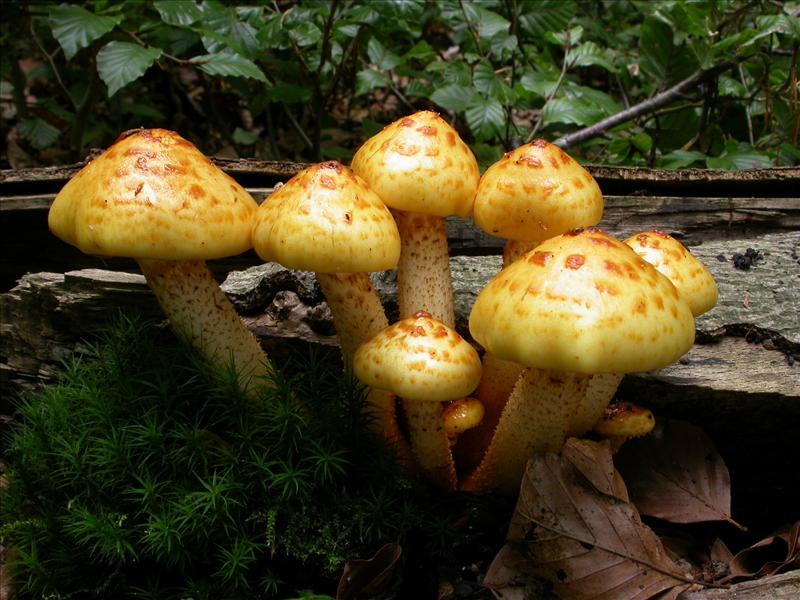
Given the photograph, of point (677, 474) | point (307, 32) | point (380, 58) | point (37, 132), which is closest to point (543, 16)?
point (380, 58)

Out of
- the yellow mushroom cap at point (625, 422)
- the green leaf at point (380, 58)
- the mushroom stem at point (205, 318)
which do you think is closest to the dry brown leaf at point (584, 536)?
the yellow mushroom cap at point (625, 422)

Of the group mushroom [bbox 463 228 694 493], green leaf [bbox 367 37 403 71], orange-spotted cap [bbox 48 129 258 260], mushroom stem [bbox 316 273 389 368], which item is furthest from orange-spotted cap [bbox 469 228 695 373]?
green leaf [bbox 367 37 403 71]

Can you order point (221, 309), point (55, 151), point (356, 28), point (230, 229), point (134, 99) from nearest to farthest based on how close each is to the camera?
point (230, 229) < point (221, 309) < point (356, 28) < point (134, 99) < point (55, 151)

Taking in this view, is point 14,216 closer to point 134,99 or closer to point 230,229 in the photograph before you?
point 230,229

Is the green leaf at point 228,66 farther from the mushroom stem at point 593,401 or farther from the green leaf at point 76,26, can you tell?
the mushroom stem at point 593,401

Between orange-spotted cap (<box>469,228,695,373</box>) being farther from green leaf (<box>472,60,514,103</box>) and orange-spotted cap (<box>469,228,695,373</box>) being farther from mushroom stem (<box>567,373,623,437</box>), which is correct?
green leaf (<box>472,60,514,103</box>)

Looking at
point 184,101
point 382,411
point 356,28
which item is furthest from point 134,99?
point 382,411
